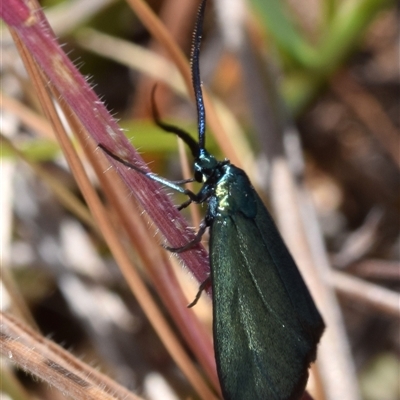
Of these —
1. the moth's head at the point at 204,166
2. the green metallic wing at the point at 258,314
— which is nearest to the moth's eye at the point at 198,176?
the moth's head at the point at 204,166

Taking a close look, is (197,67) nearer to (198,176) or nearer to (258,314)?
(198,176)

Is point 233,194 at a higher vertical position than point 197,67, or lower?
lower

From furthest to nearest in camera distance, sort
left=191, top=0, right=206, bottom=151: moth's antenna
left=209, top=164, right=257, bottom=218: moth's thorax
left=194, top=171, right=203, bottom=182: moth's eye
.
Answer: left=194, top=171, right=203, bottom=182: moth's eye → left=209, top=164, right=257, bottom=218: moth's thorax → left=191, top=0, right=206, bottom=151: moth's antenna

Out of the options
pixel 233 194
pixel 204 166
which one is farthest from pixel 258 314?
pixel 204 166

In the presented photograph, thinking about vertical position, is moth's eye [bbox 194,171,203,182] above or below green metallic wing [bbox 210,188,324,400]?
above

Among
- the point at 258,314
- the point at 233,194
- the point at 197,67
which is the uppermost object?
the point at 197,67

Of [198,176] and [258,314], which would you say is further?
[198,176]

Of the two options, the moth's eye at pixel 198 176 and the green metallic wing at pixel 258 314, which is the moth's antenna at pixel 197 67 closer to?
the moth's eye at pixel 198 176

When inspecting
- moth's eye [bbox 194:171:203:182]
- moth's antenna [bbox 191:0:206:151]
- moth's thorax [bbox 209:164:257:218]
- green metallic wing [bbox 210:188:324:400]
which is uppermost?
moth's antenna [bbox 191:0:206:151]

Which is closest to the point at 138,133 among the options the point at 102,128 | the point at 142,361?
the point at 142,361

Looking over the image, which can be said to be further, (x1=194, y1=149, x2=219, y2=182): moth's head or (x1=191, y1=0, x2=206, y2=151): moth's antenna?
(x1=194, y1=149, x2=219, y2=182): moth's head

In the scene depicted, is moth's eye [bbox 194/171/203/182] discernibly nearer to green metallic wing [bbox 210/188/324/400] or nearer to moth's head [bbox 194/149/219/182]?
moth's head [bbox 194/149/219/182]

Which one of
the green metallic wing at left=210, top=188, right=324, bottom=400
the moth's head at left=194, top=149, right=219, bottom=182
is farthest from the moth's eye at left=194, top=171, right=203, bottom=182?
the green metallic wing at left=210, top=188, right=324, bottom=400
